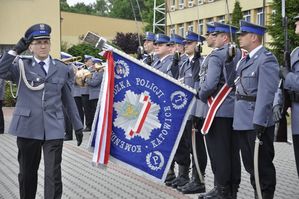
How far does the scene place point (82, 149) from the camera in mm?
11867

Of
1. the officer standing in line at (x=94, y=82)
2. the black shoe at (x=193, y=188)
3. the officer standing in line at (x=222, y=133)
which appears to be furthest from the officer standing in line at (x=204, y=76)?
the officer standing in line at (x=94, y=82)

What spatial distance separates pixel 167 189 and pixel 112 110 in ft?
5.68

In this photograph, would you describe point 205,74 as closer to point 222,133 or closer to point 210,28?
point 210,28

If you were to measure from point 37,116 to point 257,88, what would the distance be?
2289mm

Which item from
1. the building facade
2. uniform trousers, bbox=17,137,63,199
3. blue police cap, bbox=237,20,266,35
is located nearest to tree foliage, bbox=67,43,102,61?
the building facade

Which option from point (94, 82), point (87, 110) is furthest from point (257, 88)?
point (87, 110)

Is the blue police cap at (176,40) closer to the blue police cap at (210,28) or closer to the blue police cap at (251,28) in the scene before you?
the blue police cap at (210,28)

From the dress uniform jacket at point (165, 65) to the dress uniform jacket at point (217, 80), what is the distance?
1508 millimetres

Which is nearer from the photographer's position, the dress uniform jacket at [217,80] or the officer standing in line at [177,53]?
the dress uniform jacket at [217,80]

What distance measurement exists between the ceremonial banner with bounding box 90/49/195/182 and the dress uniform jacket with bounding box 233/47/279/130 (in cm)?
87

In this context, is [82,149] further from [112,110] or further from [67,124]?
[112,110]

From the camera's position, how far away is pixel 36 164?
233 inches

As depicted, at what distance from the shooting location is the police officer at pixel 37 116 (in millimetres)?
5805

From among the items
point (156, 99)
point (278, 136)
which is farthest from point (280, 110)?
point (156, 99)
